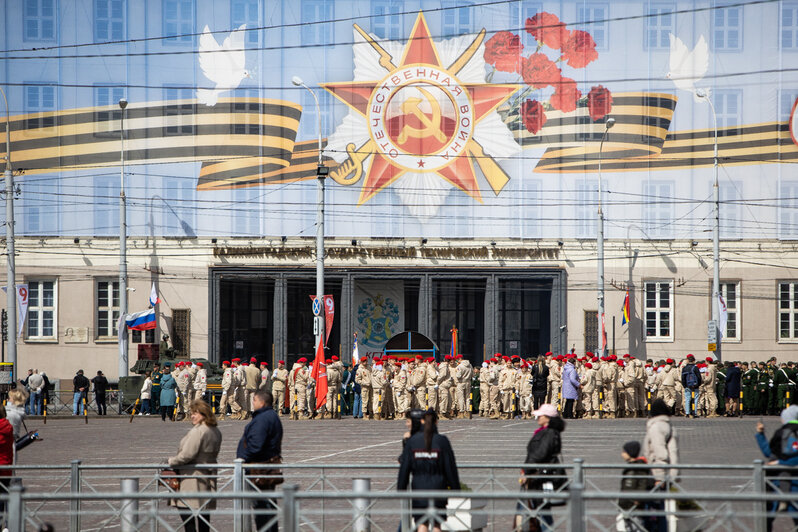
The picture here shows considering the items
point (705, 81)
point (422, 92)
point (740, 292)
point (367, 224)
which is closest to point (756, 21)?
point (705, 81)

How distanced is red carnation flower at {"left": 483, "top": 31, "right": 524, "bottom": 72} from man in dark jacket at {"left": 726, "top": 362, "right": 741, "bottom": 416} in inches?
787

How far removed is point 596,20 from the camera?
48.4 metres

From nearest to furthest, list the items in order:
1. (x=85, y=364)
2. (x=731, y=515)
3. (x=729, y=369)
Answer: (x=731, y=515), (x=729, y=369), (x=85, y=364)

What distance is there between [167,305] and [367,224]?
9.57 meters

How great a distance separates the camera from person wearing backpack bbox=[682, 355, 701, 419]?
32406 millimetres

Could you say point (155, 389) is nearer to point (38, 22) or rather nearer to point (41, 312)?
point (41, 312)

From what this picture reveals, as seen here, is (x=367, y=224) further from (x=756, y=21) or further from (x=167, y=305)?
(x=756, y=21)

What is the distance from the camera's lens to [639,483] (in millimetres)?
11430

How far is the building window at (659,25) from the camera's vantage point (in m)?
48.3

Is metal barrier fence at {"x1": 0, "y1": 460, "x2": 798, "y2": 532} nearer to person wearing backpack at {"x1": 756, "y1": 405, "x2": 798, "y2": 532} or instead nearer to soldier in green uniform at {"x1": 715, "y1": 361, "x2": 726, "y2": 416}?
person wearing backpack at {"x1": 756, "y1": 405, "x2": 798, "y2": 532}

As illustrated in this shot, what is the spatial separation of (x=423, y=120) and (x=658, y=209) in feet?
37.3

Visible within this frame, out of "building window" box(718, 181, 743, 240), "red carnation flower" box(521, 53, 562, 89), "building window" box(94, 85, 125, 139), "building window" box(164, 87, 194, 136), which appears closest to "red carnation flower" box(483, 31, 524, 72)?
"red carnation flower" box(521, 53, 562, 89)

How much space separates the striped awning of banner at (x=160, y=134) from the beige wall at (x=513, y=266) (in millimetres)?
3792

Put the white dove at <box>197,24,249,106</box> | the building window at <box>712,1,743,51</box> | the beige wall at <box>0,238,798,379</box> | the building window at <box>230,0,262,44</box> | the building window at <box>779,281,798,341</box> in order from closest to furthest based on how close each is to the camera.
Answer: the beige wall at <box>0,238,798,379</box>, the building window at <box>779,281,798,341</box>, the white dove at <box>197,24,249,106</box>, the building window at <box>712,1,743,51</box>, the building window at <box>230,0,262,44</box>
